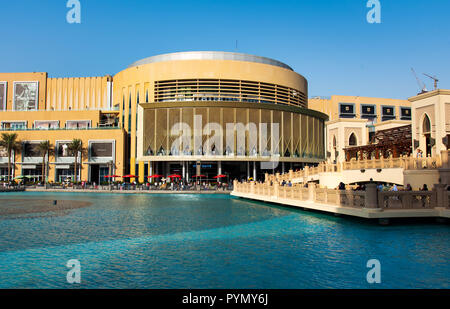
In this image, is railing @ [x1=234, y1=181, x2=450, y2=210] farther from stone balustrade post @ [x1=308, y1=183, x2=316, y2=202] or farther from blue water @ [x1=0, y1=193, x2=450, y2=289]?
stone balustrade post @ [x1=308, y1=183, x2=316, y2=202]

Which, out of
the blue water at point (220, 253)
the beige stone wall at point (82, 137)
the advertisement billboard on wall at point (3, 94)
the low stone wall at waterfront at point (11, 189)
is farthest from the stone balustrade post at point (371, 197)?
the advertisement billboard on wall at point (3, 94)

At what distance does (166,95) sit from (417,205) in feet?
177

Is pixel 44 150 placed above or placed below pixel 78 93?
below

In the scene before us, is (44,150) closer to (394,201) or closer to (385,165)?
(385,165)

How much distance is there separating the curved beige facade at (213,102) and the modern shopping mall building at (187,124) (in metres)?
0.18

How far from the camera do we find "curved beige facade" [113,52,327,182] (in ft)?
202

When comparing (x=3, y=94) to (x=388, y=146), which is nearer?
(x=388, y=146)

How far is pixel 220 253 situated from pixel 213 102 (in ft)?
165

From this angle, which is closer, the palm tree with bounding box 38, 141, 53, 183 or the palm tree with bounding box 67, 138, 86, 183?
the palm tree with bounding box 67, 138, 86, 183

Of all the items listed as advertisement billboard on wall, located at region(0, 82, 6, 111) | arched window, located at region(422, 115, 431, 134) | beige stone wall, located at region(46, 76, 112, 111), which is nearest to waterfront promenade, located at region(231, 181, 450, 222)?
arched window, located at region(422, 115, 431, 134)

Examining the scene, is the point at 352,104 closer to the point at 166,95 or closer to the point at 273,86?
the point at 273,86

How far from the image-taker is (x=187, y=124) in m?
61.4

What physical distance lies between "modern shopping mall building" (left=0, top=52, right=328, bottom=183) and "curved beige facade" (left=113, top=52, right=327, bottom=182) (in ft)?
0.58

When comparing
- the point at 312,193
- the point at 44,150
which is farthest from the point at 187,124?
the point at 312,193
